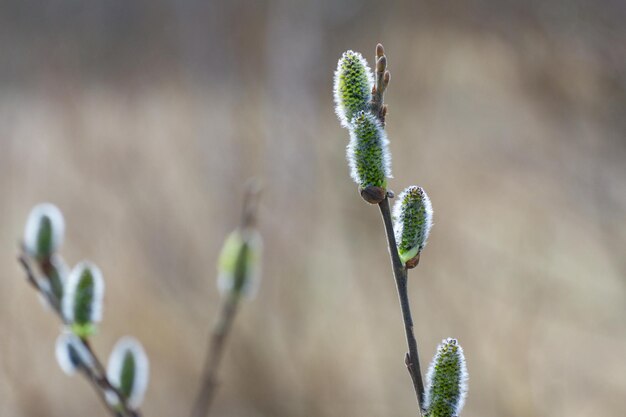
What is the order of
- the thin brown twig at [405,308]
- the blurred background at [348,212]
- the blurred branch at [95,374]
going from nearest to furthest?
the thin brown twig at [405,308], the blurred branch at [95,374], the blurred background at [348,212]

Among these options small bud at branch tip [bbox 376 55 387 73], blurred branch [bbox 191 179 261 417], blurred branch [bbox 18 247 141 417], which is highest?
small bud at branch tip [bbox 376 55 387 73]

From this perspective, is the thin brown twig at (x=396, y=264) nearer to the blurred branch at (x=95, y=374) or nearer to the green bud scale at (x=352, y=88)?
the green bud scale at (x=352, y=88)

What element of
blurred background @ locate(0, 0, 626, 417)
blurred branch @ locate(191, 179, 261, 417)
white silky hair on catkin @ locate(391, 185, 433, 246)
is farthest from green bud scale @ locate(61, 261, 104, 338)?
blurred background @ locate(0, 0, 626, 417)

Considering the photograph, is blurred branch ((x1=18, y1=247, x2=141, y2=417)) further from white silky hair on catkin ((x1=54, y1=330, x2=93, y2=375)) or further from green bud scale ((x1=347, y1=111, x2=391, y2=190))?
green bud scale ((x1=347, y1=111, x2=391, y2=190))

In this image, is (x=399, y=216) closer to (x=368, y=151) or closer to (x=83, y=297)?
(x=368, y=151)

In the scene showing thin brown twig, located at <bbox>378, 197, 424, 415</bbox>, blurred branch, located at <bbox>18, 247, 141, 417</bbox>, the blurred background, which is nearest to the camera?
thin brown twig, located at <bbox>378, 197, 424, 415</bbox>

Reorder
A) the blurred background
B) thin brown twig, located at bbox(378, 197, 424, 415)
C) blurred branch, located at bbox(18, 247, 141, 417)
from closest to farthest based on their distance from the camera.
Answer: thin brown twig, located at bbox(378, 197, 424, 415), blurred branch, located at bbox(18, 247, 141, 417), the blurred background

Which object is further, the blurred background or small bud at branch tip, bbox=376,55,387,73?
the blurred background

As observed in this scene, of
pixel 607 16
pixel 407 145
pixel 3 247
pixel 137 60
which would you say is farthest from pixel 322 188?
pixel 137 60

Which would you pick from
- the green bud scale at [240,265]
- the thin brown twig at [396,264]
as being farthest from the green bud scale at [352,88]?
the green bud scale at [240,265]
